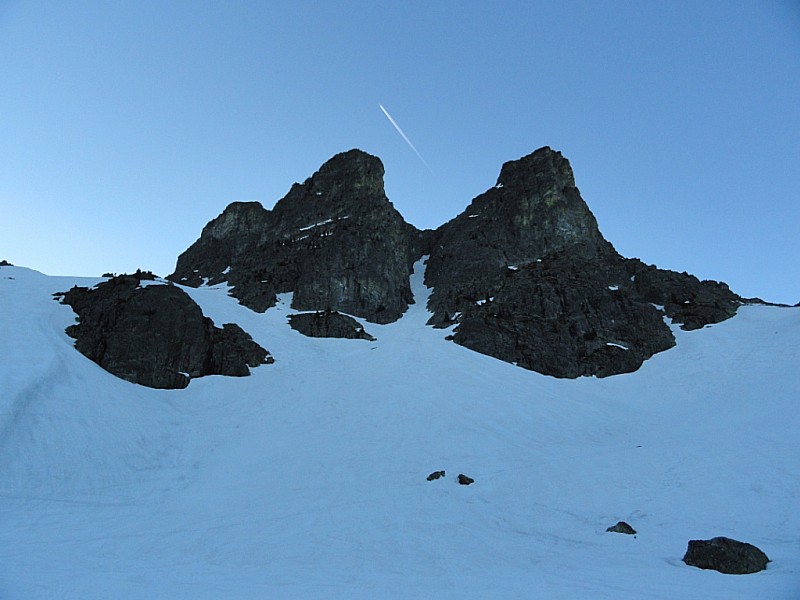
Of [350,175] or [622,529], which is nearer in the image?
[622,529]

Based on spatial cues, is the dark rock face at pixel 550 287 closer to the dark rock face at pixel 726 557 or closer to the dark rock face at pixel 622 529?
the dark rock face at pixel 622 529

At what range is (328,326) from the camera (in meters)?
54.6

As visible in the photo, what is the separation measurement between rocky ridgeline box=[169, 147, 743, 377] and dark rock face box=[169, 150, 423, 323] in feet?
0.86

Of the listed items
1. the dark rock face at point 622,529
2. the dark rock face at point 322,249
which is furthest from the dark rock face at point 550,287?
the dark rock face at point 622,529

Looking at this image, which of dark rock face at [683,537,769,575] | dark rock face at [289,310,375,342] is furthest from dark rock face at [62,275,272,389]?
dark rock face at [683,537,769,575]

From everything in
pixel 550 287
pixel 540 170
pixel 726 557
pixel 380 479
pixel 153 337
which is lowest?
pixel 380 479

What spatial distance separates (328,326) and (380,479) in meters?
36.2

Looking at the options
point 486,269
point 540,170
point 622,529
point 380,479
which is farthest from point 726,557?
point 540,170

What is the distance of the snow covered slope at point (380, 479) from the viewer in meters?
10.5

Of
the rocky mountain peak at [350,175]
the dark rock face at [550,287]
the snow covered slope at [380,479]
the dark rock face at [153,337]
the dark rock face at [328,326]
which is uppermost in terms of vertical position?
the rocky mountain peak at [350,175]

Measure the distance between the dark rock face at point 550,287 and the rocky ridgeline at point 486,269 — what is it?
0.67 feet

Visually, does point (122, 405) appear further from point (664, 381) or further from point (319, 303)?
point (664, 381)

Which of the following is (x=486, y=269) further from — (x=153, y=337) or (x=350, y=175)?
(x=153, y=337)

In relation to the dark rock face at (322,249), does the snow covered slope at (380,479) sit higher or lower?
lower
